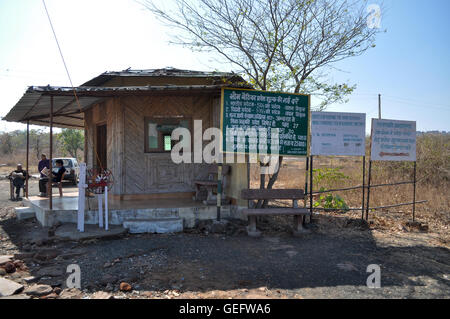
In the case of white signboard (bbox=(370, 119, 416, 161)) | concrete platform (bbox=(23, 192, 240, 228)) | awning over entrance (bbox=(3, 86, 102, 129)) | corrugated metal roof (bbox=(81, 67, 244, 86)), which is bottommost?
concrete platform (bbox=(23, 192, 240, 228))

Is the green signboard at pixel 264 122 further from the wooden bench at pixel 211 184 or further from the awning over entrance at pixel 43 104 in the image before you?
the awning over entrance at pixel 43 104

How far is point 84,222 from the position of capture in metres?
7.12

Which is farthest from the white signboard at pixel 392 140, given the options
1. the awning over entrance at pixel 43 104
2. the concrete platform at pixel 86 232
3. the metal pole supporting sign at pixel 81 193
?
the awning over entrance at pixel 43 104

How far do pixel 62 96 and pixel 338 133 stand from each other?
21.0 feet

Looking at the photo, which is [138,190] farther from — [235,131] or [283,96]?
[283,96]

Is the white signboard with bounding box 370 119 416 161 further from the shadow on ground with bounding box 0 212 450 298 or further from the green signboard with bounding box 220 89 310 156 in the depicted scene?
the shadow on ground with bounding box 0 212 450 298

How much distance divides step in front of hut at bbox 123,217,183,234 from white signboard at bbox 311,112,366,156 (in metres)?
3.40

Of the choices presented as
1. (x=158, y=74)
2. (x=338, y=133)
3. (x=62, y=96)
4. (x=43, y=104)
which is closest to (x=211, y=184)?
(x=338, y=133)

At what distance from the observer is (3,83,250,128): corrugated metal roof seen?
6.51 m

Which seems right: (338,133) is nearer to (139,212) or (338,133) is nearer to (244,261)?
(244,261)

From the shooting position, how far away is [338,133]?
741 cm

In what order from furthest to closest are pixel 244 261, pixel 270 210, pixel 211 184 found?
pixel 211 184, pixel 270 210, pixel 244 261

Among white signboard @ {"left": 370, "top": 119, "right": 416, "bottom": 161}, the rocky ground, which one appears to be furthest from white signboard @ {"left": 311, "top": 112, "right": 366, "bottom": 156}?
the rocky ground
